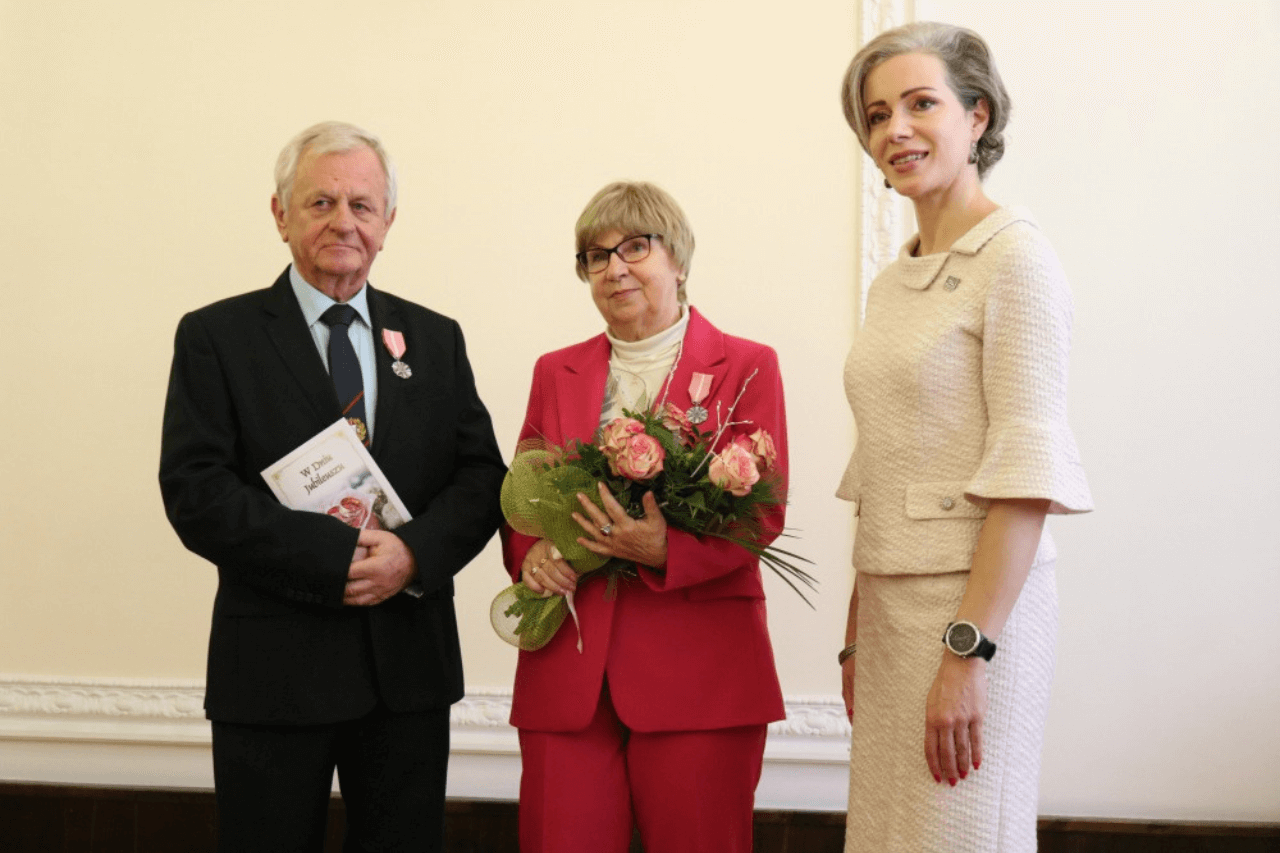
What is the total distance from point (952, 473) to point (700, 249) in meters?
2.10

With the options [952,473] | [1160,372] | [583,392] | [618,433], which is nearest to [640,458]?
[618,433]

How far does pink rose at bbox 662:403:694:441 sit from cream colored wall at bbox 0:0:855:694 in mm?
1602

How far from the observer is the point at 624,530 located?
2.30 metres

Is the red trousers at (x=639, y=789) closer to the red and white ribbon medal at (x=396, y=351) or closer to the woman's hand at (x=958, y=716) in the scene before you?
the woman's hand at (x=958, y=716)

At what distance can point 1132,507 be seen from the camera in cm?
387

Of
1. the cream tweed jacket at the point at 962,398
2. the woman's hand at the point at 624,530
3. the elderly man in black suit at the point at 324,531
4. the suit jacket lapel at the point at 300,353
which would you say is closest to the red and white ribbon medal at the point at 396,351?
the elderly man in black suit at the point at 324,531

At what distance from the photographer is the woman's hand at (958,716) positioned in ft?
6.05

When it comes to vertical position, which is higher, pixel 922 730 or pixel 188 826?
pixel 922 730

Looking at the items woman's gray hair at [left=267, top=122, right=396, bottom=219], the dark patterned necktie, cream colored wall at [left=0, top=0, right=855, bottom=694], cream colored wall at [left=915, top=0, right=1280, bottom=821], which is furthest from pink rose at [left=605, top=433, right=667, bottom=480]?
cream colored wall at [left=915, top=0, right=1280, bottom=821]

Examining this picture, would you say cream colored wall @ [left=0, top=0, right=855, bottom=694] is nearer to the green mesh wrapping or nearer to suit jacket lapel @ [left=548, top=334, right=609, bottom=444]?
suit jacket lapel @ [left=548, top=334, right=609, bottom=444]

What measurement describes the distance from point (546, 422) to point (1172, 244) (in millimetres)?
2322

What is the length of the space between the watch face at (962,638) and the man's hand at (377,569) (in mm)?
1140

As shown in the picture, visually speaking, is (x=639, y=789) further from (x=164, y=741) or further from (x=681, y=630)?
(x=164, y=741)

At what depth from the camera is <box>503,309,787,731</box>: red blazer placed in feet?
7.91
